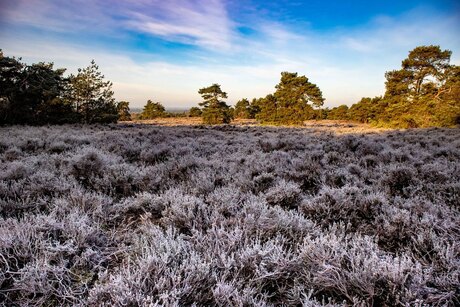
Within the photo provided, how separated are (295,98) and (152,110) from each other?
142 feet

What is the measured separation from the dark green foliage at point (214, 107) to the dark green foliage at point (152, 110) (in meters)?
28.9

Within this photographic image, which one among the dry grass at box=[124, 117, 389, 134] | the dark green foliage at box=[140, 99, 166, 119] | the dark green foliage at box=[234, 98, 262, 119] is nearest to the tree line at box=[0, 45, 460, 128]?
the dry grass at box=[124, 117, 389, 134]

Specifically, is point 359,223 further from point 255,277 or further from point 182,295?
point 182,295

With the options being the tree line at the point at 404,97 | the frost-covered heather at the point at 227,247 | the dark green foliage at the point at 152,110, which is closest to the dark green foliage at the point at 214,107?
the tree line at the point at 404,97

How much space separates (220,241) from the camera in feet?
7.65

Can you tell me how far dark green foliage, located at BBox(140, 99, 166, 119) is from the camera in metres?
67.3

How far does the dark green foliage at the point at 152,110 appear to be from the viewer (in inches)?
2650

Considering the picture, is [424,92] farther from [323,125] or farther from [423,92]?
[323,125]

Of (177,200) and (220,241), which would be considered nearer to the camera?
(220,241)

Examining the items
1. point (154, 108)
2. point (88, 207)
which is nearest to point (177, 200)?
point (88, 207)

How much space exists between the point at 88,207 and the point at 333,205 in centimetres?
347

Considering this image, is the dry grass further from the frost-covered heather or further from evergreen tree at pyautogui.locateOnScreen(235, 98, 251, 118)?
evergreen tree at pyautogui.locateOnScreen(235, 98, 251, 118)

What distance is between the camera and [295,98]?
38.8 metres

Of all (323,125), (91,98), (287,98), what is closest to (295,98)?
(287,98)
